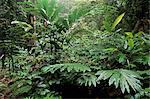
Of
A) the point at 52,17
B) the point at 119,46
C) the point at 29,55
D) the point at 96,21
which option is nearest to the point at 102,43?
the point at 119,46

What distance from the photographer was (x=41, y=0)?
11.6 feet

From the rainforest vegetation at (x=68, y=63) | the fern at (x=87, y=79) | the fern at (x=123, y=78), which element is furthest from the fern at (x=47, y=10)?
the fern at (x=123, y=78)

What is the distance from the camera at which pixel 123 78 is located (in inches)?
104

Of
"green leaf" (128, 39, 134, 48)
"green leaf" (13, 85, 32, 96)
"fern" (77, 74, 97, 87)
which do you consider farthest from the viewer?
"green leaf" (128, 39, 134, 48)

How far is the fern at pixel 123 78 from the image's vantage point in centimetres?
259

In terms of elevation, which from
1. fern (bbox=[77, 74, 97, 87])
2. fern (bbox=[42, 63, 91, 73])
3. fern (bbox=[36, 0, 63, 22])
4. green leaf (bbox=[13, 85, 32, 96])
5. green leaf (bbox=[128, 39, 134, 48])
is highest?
fern (bbox=[36, 0, 63, 22])

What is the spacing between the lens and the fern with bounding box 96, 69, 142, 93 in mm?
2586

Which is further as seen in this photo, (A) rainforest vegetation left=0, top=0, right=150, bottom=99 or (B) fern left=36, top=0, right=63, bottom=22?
(B) fern left=36, top=0, right=63, bottom=22

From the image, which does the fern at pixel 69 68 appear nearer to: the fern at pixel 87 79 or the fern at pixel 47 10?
the fern at pixel 87 79

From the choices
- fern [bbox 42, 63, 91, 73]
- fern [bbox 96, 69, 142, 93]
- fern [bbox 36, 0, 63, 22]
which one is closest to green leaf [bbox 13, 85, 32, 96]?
fern [bbox 42, 63, 91, 73]

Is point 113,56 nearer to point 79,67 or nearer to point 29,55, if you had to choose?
point 79,67

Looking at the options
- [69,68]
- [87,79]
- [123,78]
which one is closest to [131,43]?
[123,78]

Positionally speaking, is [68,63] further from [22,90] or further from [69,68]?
[22,90]

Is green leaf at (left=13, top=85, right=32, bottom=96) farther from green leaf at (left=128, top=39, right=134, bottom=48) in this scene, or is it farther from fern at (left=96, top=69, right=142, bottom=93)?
green leaf at (left=128, top=39, right=134, bottom=48)
